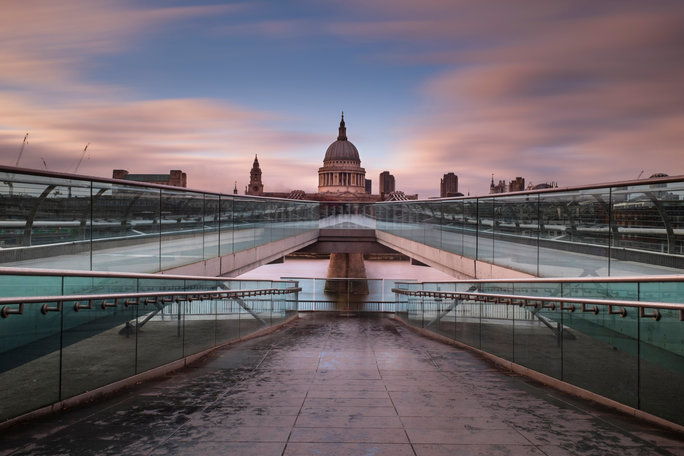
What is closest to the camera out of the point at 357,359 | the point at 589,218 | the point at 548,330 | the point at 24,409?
the point at 24,409

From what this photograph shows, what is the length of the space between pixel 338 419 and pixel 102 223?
4.92 m

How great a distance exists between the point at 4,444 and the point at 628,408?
572 cm

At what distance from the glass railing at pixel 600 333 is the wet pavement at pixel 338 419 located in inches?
13.0

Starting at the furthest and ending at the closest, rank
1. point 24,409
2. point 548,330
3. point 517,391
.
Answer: point 548,330
point 517,391
point 24,409

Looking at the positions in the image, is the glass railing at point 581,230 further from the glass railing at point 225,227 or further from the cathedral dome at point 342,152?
the cathedral dome at point 342,152

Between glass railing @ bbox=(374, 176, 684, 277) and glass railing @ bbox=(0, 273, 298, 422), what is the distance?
6.14m

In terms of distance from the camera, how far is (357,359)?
862cm

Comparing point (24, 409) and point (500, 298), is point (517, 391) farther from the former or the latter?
point (24, 409)

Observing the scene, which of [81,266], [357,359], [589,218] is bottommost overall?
[357,359]

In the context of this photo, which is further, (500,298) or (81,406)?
(500,298)

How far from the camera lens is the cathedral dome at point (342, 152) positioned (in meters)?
173

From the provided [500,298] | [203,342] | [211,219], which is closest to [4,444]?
[203,342]

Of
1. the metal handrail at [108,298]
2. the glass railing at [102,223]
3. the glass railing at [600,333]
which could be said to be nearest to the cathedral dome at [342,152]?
the glass railing at [102,223]

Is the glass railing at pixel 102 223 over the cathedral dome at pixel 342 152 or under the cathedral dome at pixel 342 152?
under
